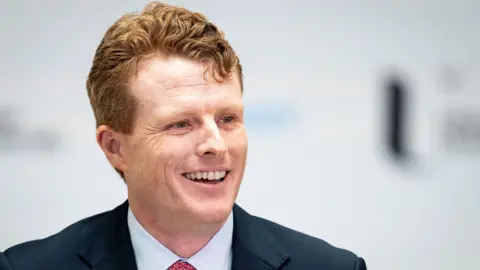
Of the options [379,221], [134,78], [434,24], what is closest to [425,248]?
[379,221]

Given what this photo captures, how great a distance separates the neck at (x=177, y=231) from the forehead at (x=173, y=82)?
254 mm

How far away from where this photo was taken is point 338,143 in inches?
125

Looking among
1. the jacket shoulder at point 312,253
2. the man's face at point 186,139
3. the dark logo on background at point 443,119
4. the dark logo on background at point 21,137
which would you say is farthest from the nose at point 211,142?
the dark logo on background at point 443,119

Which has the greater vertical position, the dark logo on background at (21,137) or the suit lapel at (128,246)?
the dark logo on background at (21,137)

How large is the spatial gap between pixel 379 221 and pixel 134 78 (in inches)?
65.1

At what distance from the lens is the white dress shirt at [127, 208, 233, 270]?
1.87 metres

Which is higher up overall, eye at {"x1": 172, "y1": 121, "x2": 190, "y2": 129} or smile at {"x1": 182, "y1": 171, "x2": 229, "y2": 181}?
eye at {"x1": 172, "y1": 121, "x2": 190, "y2": 129}

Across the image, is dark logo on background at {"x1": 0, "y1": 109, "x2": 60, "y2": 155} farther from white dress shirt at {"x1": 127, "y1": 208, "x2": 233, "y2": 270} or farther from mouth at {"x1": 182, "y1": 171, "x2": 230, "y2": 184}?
mouth at {"x1": 182, "y1": 171, "x2": 230, "y2": 184}

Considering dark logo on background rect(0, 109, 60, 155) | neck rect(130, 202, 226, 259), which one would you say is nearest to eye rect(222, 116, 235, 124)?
neck rect(130, 202, 226, 259)

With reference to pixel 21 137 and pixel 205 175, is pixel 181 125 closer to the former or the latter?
pixel 205 175

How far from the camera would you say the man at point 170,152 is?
5.79 feet

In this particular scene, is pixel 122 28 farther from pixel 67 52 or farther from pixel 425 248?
pixel 425 248

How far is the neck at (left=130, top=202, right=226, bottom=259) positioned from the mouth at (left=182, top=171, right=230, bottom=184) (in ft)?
0.31

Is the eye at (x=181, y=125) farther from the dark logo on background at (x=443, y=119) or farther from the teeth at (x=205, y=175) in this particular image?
the dark logo on background at (x=443, y=119)
